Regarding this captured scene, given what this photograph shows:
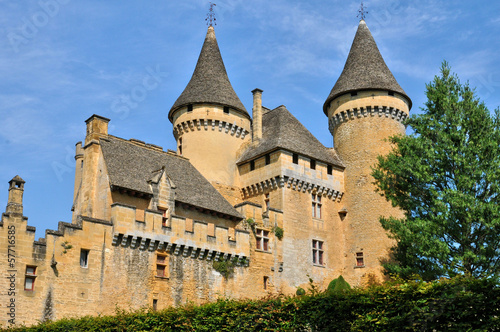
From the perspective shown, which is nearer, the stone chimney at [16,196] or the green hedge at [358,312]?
the green hedge at [358,312]

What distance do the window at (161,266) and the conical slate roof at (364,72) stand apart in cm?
1674

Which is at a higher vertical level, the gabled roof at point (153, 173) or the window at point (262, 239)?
the gabled roof at point (153, 173)

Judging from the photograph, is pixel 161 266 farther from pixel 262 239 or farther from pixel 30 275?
pixel 262 239

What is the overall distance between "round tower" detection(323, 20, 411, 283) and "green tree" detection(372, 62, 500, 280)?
6448 millimetres

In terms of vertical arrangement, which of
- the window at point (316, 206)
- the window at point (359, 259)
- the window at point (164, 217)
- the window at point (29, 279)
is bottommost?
the window at point (29, 279)

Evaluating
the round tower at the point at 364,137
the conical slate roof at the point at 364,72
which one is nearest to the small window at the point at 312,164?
the round tower at the point at 364,137

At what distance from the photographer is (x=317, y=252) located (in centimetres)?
3562

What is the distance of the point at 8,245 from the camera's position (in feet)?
81.9

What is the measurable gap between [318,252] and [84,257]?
1456 centimetres

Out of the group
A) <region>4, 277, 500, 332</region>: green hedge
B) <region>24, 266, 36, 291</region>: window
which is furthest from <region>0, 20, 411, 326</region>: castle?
<region>4, 277, 500, 332</region>: green hedge

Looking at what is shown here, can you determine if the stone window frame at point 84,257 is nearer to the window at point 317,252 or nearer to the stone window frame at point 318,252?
the stone window frame at point 318,252

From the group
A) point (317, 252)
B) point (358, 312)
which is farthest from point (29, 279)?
point (317, 252)

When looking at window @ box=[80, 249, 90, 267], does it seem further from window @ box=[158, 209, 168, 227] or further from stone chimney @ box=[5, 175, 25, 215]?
window @ box=[158, 209, 168, 227]

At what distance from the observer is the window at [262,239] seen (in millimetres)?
33219
